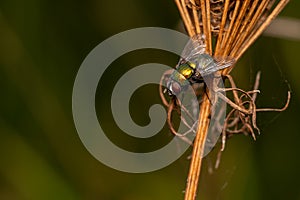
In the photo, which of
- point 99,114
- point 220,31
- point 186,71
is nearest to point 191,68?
point 186,71

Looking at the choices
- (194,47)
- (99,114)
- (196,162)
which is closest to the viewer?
(196,162)

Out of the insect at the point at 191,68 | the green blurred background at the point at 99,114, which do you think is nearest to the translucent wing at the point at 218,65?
the insect at the point at 191,68

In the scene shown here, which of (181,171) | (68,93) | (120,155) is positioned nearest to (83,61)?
(68,93)

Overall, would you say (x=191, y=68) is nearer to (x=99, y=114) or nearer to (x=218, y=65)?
(x=218, y=65)

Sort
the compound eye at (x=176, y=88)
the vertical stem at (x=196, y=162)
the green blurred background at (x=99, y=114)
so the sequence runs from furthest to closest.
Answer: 1. the green blurred background at (x=99, y=114)
2. the compound eye at (x=176, y=88)
3. the vertical stem at (x=196, y=162)

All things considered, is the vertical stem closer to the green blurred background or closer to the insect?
the insect

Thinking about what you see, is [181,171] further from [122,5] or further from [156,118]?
[122,5]

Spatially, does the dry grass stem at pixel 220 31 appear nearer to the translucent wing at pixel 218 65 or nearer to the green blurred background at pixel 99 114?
the translucent wing at pixel 218 65
